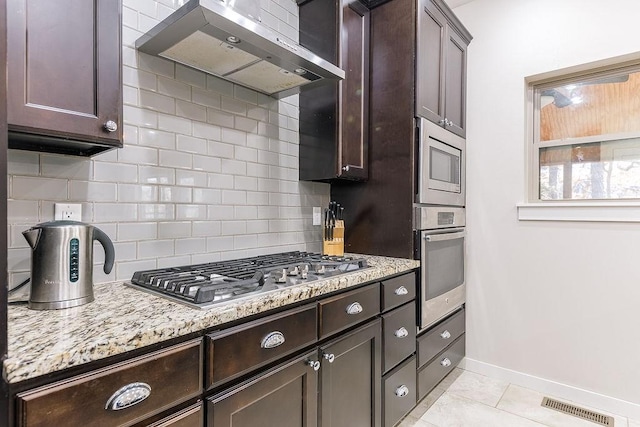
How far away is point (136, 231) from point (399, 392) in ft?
5.08

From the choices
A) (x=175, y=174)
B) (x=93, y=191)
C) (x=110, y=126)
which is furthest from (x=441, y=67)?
(x=93, y=191)

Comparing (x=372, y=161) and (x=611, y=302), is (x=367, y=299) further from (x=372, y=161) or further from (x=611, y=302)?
(x=611, y=302)

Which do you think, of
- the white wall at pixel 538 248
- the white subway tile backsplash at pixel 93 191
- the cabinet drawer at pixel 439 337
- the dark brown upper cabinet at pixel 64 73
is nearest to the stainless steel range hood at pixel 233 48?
the dark brown upper cabinet at pixel 64 73

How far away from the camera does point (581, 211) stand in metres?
2.22

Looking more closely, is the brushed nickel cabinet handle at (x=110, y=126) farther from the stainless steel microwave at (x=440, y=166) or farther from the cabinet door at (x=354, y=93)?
the stainless steel microwave at (x=440, y=166)

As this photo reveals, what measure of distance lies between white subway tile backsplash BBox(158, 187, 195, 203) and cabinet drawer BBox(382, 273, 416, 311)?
3.41 feet

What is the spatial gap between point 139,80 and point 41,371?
1205mm

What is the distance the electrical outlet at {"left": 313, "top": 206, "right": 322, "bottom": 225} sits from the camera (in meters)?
2.36

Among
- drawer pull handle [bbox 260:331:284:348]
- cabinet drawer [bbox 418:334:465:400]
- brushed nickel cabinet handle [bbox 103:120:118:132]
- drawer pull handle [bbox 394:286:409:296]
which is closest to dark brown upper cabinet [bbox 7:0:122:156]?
brushed nickel cabinet handle [bbox 103:120:118:132]

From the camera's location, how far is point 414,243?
207 cm

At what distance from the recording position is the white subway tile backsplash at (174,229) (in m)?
1.57

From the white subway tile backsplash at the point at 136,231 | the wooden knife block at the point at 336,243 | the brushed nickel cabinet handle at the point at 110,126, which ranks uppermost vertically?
the brushed nickel cabinet handle at the point at 110,126

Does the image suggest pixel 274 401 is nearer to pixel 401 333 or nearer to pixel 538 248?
pixel 401 333

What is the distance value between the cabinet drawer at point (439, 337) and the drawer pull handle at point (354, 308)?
0.72 m
